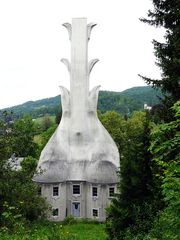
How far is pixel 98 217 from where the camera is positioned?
37.5 m

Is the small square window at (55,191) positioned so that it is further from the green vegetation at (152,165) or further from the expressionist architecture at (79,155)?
the green vegetation at (152,165)

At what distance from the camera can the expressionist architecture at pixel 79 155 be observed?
37.3m

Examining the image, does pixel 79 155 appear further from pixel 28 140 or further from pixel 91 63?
pixel 28 140

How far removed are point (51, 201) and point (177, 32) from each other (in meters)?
23.7

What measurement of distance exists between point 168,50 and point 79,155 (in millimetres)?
22088

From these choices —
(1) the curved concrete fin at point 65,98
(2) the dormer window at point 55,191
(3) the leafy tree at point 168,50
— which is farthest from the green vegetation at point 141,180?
(1) the curved concrete fin at point 65,98

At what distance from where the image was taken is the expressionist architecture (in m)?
37.3

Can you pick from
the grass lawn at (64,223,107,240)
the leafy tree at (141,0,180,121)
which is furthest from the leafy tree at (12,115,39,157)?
the leafy tree at (141,0,180,121)

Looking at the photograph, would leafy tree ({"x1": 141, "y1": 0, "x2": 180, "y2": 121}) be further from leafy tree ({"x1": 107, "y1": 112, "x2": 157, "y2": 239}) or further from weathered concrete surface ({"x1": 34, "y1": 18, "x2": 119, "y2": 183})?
weathered concrete surface ({"x1": 34, "y1": 18, "x2": 119, "y2": 183})

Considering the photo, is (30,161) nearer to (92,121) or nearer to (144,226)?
(92,121)

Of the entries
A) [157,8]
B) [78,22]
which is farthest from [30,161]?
[157,8]

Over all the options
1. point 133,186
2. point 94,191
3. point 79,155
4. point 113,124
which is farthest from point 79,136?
point 113,124

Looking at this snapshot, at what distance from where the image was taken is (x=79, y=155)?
126 ft

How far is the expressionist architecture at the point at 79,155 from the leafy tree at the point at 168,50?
67.4ft
